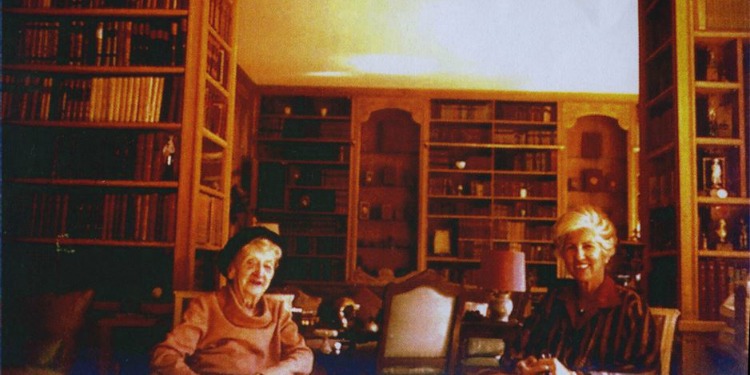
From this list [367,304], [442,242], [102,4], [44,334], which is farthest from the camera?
[442,242]

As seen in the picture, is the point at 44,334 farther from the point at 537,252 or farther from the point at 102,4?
the point at 537,252

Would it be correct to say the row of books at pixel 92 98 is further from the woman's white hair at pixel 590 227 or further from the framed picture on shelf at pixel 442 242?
the framed picture on shelf at pixel 442 242

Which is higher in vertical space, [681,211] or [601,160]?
[601,160]

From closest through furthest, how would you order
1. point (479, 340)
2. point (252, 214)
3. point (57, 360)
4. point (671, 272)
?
point (57, 360)
point (671, 272)
point (479, 340)
point (252, 214)

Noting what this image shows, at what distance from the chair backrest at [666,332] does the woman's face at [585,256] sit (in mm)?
342

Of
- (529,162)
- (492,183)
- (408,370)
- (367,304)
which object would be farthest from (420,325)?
(529,162)

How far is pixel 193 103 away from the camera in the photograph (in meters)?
3.58

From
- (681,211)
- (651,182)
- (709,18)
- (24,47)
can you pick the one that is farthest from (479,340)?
(24,47)

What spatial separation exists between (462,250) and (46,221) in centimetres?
504

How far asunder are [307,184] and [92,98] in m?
4.33

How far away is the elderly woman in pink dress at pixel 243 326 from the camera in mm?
2443

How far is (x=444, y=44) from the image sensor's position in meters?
6.28

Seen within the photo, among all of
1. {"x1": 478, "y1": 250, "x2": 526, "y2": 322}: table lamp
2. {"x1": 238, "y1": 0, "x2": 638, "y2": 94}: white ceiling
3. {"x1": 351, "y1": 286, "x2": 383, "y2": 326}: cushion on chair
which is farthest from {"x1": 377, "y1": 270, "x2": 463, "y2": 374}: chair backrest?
{"x1": 238, "y1": 0, "x2": 638, "y2": 94}: white ceiling

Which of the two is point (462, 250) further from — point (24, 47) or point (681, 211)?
point (24, 47)
